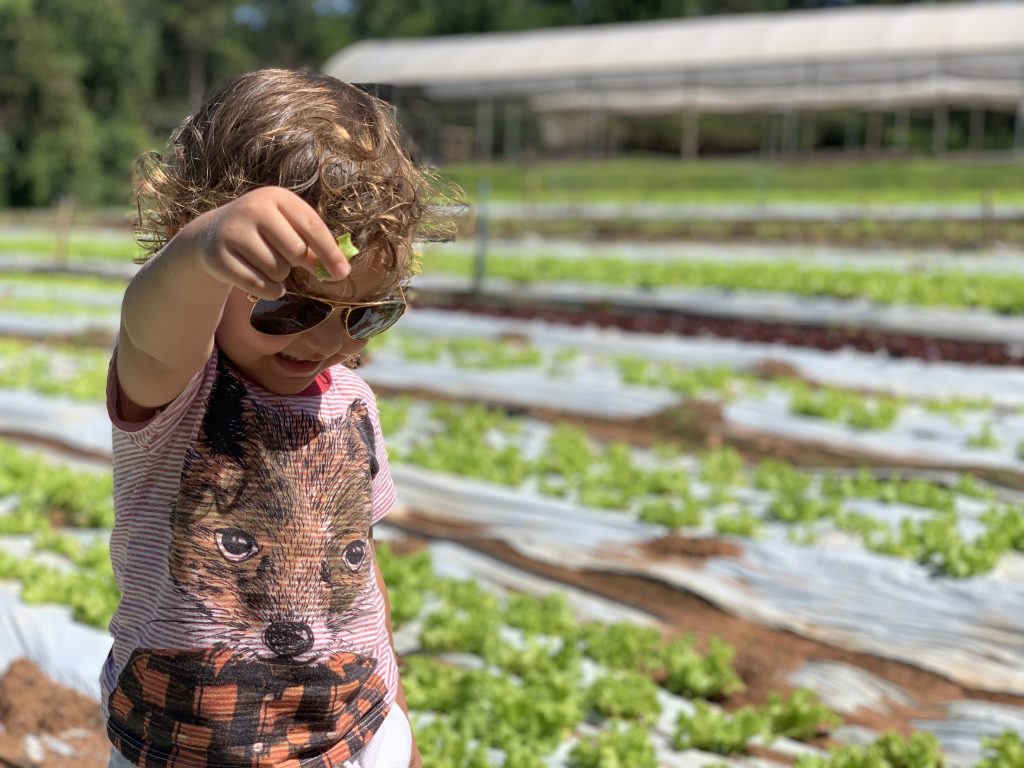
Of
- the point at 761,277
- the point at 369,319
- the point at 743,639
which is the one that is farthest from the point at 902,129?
the point at 369,319

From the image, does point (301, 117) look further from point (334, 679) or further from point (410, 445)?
point (410, 445)

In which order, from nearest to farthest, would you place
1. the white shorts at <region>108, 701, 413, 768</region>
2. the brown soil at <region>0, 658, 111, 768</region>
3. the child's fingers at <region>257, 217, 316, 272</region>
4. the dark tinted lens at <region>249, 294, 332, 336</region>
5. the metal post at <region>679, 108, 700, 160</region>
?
the child's fingers at <region>257, 217, 316, 272</region> → the dark tinted lens at <region>249, 294, 332, 336</region> → the white shorts at <region>108, 701, 413, 768</region> → the brown soil at <region>0, 658, 111, 768</region> → the metal post at <region>679, 108, 700, 160</region>

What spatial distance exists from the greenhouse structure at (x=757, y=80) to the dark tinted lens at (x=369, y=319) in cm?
2385

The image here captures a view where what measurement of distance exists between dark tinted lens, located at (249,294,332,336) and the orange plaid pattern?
0.49 metres

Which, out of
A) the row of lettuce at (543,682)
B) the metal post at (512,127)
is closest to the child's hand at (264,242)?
the row of lettuce at (543,682)

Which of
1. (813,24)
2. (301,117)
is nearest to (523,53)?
(813,24)

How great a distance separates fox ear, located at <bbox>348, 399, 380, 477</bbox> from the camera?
67.6 inches

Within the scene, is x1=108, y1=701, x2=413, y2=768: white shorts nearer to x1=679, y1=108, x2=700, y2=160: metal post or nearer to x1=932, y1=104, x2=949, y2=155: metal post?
x1=932, y1=104, x2=949, y2=155: metal post

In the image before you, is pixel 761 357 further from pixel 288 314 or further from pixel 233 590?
pixel 288 314

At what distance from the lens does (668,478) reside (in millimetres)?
5703

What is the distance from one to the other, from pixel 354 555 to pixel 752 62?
29102 mm

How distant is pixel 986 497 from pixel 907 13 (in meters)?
27.3

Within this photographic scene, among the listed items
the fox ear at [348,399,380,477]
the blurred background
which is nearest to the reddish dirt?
the blurred background

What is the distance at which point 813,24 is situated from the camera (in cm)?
2975
